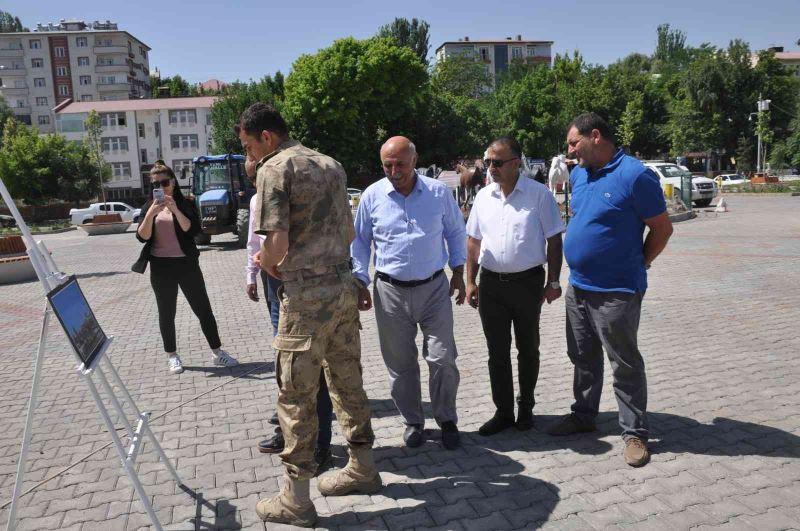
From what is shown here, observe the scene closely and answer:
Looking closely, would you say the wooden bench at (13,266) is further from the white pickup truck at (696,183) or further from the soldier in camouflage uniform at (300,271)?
the white pickup truck at (696,183)

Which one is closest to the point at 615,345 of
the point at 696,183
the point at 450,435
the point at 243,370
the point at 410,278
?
the point at 450,435

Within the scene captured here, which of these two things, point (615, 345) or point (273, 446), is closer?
point (615, 345)

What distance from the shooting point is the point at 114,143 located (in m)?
68.7

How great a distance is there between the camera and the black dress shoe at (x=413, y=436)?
13.9 feet

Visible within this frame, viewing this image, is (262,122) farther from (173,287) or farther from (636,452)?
(173,287)

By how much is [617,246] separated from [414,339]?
136 centimetres

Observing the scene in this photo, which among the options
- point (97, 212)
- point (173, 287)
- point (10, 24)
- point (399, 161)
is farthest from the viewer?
point (10, 24)

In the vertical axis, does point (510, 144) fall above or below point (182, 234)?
above

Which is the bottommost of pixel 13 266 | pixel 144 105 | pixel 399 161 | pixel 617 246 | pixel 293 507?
pixel 293 507

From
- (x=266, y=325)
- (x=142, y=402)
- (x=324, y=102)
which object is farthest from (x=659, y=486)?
(x=324, y=102)

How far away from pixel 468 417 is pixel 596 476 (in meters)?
1.22

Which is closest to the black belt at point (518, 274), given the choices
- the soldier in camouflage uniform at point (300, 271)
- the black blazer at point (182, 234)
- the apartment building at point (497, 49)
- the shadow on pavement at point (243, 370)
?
the soldier in camouflage uniform at point (300, 271)

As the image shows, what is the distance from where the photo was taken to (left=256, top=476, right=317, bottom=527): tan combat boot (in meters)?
3.27

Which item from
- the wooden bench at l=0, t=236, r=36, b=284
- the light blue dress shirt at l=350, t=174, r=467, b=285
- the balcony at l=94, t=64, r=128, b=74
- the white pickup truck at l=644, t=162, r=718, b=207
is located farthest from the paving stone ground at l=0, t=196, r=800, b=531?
the balcony at l=94, t=64, r=128, b=74
